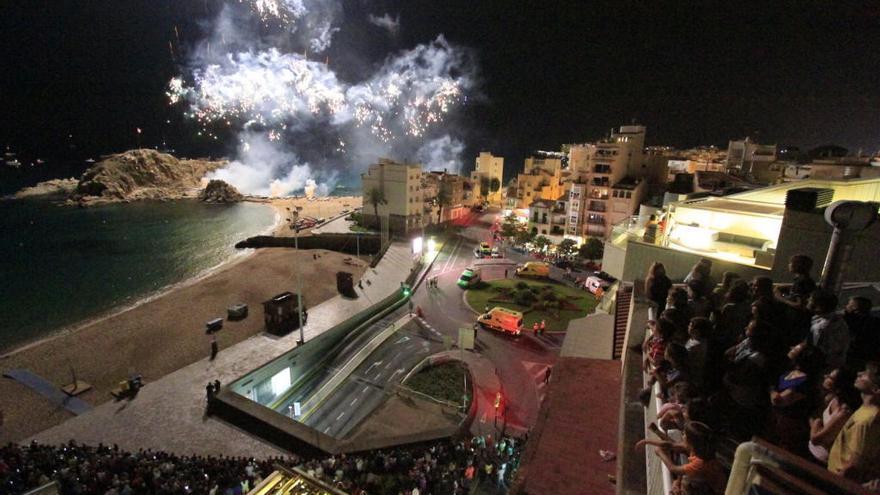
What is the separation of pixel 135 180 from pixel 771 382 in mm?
109168

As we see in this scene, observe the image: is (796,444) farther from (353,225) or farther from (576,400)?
(353,225)

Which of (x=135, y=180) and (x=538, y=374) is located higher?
(x=135, y=180)

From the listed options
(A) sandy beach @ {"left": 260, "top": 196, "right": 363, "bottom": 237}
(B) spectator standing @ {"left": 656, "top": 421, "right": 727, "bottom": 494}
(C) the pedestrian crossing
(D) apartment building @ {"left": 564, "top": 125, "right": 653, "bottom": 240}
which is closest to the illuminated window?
(C) the pedestrian crossing

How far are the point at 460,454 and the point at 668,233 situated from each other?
37.1 ft

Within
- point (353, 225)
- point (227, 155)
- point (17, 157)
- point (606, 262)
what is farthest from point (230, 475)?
point (17, 157)

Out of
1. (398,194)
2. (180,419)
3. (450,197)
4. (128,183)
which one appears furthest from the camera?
(128,183)

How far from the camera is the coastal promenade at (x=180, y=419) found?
14.0 metres

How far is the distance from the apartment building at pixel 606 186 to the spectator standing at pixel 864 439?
4030 centimetres

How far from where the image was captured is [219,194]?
85188 mm

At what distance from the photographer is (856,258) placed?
9.14 metres

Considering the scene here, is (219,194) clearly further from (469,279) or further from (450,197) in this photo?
(469,279)

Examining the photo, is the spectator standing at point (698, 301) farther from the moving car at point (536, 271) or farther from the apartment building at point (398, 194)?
the apartment building at point (398, 194)

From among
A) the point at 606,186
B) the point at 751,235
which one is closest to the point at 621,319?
the point at 751,235

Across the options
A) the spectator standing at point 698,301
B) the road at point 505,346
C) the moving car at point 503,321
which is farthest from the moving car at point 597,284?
the spectator standing at point 698,301
